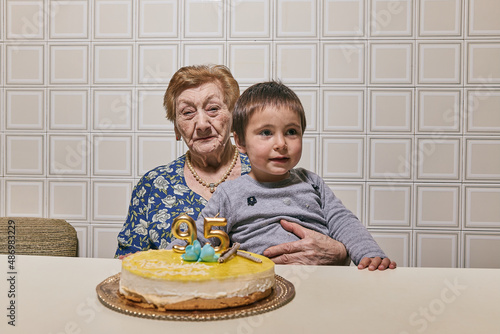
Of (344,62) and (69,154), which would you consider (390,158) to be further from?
(69,154)

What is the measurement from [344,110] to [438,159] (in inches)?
16.6

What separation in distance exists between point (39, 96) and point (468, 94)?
1.76 metres

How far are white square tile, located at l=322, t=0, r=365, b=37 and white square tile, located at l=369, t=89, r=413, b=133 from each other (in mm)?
255

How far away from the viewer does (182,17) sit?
1.98 metres

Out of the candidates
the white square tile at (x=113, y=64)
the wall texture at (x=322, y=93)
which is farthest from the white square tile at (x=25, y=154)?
the white square tile at (x=113, y=64)

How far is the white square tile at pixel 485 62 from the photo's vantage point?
1.91 meters

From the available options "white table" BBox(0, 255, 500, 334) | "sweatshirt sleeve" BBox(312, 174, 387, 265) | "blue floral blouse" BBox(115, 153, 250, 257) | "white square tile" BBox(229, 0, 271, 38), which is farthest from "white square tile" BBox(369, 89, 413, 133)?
"white table" BBox(0, 255, 500, 334)

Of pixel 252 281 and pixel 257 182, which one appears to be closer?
pixel 252 281

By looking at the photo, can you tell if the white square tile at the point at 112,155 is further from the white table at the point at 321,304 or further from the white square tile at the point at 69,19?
the white table at the point at 321,304

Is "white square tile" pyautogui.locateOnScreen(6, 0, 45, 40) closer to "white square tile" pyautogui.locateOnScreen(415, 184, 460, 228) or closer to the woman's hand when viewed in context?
the woman's hand

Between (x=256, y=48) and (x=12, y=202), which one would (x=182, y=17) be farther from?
(x=12, y=202)

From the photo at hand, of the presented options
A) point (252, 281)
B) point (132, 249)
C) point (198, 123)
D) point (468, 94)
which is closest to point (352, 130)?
point (468, 94)

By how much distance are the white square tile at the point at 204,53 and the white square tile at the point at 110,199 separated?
58 centimetres

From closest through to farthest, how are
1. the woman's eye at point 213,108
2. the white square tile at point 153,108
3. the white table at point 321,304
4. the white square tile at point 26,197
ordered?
the white table at point 321,304 < the woman's eye at point 213,108 < the white square tile at point 153,108 < the white square tile at point 26,197
